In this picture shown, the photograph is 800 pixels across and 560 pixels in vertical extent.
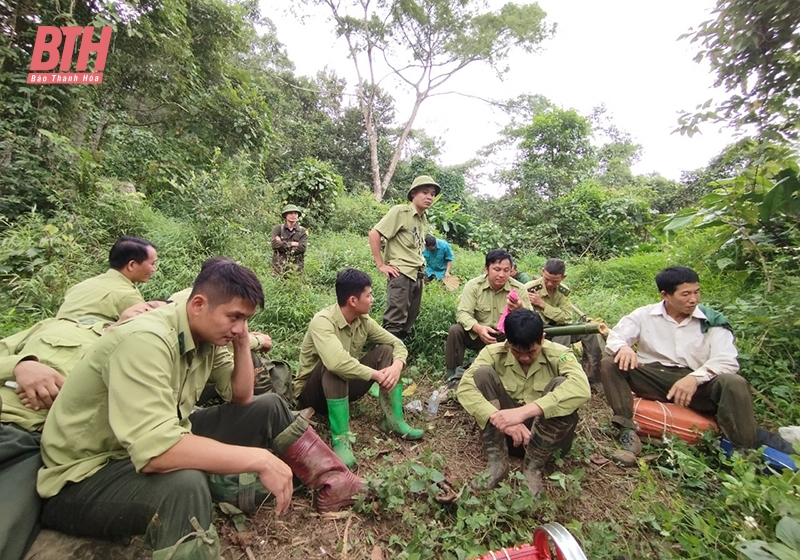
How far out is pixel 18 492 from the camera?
1.53m

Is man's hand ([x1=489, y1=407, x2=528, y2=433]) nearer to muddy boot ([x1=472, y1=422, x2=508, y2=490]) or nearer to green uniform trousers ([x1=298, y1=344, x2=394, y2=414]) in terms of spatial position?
muddy boot ([x1=472, y1=422, x2=508, y2=490])

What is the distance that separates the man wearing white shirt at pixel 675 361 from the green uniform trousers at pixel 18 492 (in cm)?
319

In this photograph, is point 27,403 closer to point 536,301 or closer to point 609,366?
point 609,366

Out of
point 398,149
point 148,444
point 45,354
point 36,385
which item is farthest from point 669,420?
point 398,149

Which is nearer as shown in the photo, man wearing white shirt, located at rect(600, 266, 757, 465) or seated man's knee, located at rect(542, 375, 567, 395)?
seated man's knee, located at rect(542, 375, 567, 395)

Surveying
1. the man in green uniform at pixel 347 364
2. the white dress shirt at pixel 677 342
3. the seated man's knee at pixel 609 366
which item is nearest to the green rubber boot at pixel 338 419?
the man in green uniform at pixel 347 364

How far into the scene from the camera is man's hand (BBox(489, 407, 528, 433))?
243cm

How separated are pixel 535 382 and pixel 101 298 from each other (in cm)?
309

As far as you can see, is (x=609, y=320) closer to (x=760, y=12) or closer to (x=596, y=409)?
(x=596, y=409)

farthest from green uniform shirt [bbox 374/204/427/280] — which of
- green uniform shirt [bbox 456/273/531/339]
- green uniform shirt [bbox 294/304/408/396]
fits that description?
green uniform shirt [bbox 294/304/408/396]

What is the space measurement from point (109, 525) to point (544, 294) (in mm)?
3969

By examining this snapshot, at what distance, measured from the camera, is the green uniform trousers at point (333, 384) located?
2.81 metres

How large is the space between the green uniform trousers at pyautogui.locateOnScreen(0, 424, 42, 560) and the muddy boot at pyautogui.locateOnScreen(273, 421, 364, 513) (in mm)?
996

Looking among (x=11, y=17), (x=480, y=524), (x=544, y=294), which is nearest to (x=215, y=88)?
(x=11, y=17)
